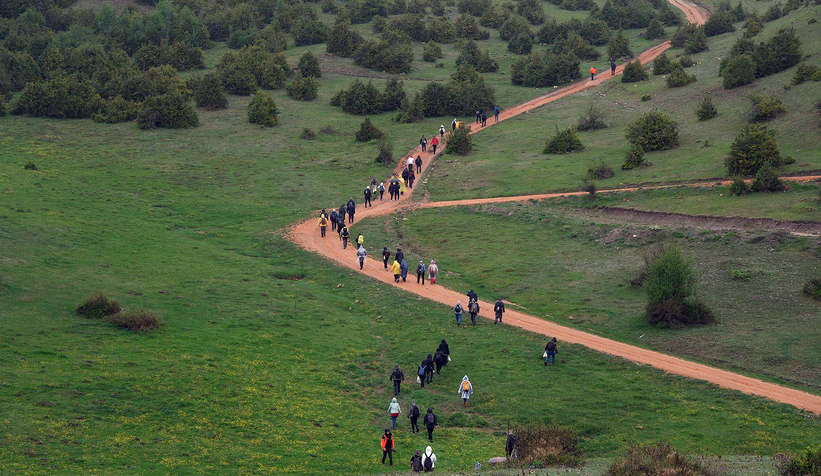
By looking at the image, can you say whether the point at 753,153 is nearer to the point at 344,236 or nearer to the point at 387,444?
the point at 344,236

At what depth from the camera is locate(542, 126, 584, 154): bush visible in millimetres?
70938

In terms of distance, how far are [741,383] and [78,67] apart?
87.8 metres

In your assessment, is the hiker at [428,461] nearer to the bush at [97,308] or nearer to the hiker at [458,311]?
the hiker at [458,311]

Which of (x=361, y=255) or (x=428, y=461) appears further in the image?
(x=361, y=255)

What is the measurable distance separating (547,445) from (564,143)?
48774mm

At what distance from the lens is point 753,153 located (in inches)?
2087

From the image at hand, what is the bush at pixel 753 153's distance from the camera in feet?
173

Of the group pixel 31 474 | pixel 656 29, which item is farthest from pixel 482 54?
pixel 31 474

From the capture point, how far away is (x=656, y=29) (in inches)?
4567

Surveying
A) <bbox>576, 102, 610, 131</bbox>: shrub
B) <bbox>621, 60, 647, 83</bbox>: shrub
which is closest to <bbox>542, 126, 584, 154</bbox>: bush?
<bbox>576, 102, 610, 131</bbox>: shrub

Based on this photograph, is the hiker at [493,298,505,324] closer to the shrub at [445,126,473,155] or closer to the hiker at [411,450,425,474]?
the hiker at [411,450,425,474]

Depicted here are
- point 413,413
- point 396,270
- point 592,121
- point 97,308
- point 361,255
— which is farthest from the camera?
point 592,121

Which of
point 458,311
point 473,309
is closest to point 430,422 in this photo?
point 458,311

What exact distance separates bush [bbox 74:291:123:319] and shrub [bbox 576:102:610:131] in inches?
2148
